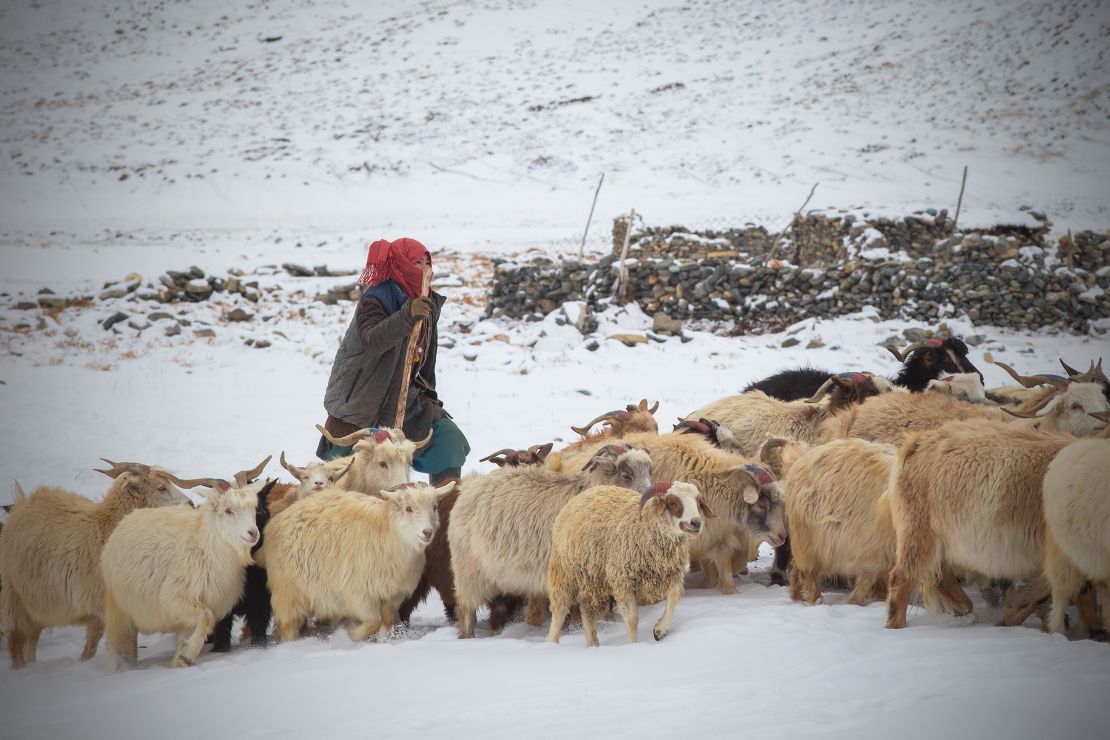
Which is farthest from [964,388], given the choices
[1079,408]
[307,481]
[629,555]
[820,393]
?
[307,481]

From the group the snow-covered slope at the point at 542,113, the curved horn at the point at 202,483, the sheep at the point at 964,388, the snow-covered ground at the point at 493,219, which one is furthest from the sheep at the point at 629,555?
the snow-covered slope at the point at 542,113

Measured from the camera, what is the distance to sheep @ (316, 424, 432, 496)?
6.03 m

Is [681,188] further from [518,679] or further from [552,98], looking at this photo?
[518,679]

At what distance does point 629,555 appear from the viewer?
4.77 meters

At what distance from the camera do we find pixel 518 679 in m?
4.30

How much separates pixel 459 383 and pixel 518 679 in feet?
30.0

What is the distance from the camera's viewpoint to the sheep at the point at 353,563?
5398mm

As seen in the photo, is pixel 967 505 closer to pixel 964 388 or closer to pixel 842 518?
pixel 842 518

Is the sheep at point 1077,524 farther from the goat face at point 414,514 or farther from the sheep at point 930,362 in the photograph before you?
the sheep at point 930,362

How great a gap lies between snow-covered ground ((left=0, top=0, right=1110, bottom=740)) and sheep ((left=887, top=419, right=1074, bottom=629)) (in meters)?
0.32

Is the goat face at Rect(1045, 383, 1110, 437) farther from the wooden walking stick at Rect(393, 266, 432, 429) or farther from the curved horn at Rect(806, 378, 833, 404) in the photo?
the wooden walking stick at Rect(393, 266, 432, 429)

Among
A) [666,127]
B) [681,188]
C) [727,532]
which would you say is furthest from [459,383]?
[666,127]

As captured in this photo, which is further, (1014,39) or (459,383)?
(1014,39)

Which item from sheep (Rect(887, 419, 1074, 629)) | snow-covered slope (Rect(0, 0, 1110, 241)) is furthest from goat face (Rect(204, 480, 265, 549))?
snow-covered slope (Rect(0, 0, 1110, 241))
